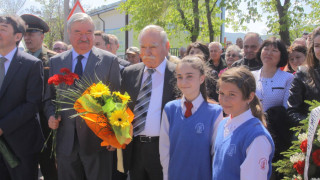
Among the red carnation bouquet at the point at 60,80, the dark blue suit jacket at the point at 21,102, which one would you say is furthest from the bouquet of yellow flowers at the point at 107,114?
the dark blue suit jacket at the point at 21,102

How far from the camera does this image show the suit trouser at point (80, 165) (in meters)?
3.31

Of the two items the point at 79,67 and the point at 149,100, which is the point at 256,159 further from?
the point at 79,67

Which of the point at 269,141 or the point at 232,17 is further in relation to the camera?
the point at 232,17

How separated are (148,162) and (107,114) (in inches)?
27.6

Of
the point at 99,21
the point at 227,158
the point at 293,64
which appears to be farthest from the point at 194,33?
the point at 99,21

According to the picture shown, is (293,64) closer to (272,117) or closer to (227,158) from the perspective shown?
(272,117)

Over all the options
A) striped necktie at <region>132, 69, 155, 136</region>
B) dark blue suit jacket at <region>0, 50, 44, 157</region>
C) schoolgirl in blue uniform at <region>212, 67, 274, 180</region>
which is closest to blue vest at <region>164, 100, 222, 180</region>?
schoolgirl in blue uniform at <region>212, 67, 274, 180</region>

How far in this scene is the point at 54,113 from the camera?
11.0ft

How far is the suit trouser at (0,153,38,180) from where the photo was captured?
3594mm

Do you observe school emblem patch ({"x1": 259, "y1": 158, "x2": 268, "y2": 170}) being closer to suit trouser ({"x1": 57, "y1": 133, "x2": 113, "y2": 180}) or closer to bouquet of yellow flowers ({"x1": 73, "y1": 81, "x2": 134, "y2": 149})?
bouquet of yellow flowers ({"x1": 73, "y1": 81, "x2": 134, "y2": 149})

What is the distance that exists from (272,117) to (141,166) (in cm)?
161

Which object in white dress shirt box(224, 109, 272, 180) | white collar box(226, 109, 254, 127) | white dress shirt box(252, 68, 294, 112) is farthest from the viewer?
white dress shirt box(252, 68, 294, 112)

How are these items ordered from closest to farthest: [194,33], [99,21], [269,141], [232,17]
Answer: [269,141]
[194,33]
[232,17]
[99,21]

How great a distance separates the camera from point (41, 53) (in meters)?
4.70
